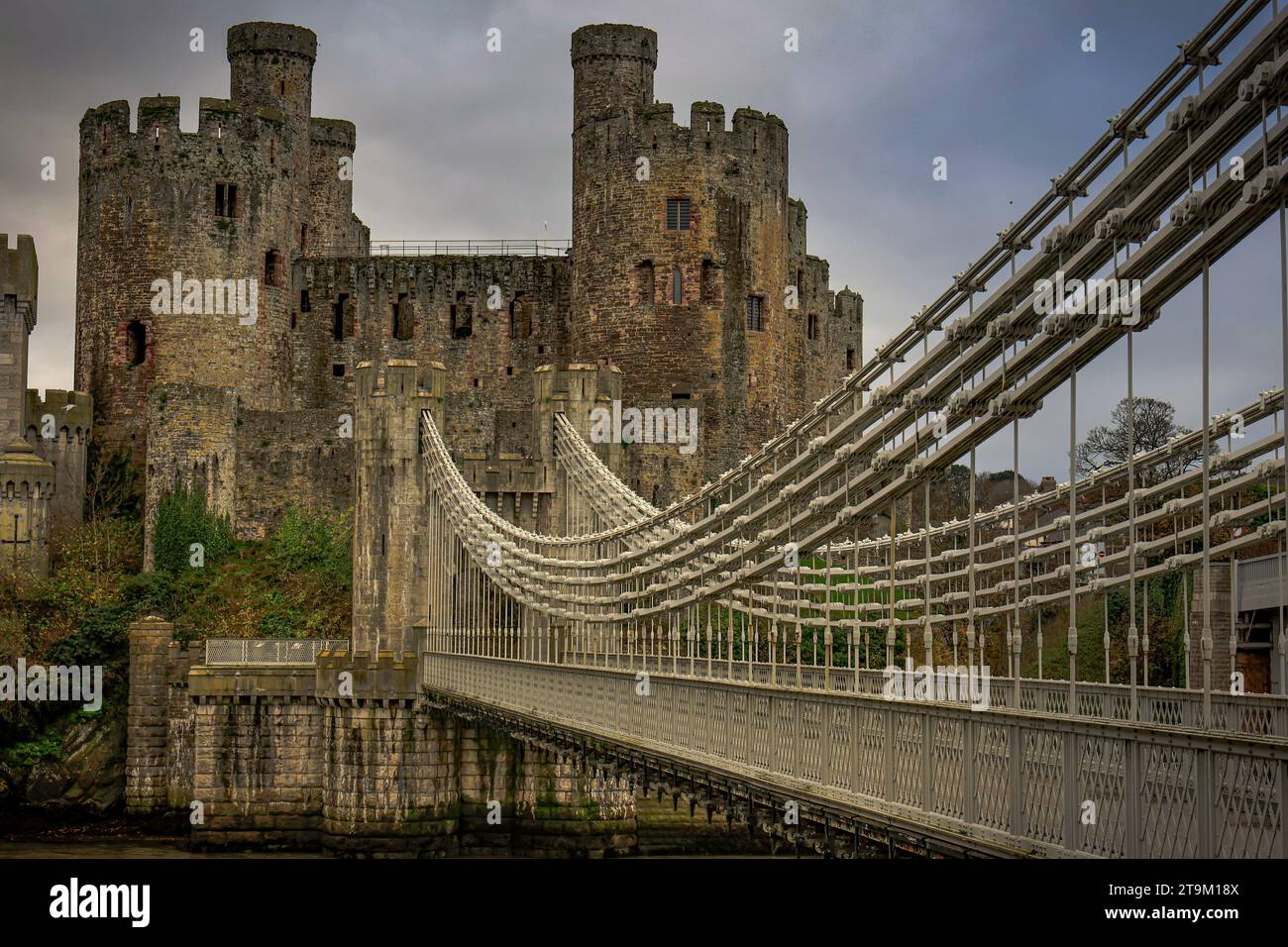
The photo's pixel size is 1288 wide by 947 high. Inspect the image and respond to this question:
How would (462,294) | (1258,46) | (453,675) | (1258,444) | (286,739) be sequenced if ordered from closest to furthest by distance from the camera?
(1258,46)
(1258,444)
(453,675)
(286,739)
(462,294)

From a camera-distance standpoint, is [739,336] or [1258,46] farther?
[739,336]

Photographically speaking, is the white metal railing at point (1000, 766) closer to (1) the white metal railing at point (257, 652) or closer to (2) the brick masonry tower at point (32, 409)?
(1) the white metal railing at point (257, 652)

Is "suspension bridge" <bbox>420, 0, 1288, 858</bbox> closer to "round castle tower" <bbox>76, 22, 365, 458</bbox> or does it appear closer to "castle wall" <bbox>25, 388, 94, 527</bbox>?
"castle wall" <bbox>25, 388, 94, 527</bbox>

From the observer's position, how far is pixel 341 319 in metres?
51.8

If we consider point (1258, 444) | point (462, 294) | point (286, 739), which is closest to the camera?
point (1258, 444)

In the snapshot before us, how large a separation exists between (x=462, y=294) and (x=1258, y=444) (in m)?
39.3

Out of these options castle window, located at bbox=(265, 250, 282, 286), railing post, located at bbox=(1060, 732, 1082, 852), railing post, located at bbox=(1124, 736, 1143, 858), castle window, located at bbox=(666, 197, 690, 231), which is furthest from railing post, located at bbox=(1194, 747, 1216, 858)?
castle window, located at bbox=(265, 250, 282, 286)

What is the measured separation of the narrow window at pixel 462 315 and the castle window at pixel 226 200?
601 cm

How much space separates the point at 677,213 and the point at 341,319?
30.1 feet

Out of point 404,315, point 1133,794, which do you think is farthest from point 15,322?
point 1133,794
